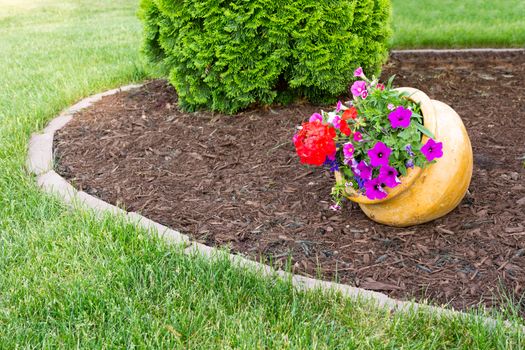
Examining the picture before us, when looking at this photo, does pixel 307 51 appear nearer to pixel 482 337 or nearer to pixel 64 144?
pixel 64 144

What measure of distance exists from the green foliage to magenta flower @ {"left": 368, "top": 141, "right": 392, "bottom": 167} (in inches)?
72.2

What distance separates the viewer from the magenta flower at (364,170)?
122 inches

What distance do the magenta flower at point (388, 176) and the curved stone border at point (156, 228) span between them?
1.89 feet

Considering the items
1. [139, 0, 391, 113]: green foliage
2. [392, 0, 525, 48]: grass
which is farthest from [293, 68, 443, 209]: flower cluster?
[392, 0, 525, 48]: grass

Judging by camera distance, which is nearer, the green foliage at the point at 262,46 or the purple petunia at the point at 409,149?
the purple petunia at the point at 409,149

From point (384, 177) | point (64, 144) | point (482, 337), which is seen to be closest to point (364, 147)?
point (384, 177)

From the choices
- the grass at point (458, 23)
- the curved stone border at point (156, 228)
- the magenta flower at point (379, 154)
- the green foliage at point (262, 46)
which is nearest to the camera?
the curved stone border at point (156, 228)

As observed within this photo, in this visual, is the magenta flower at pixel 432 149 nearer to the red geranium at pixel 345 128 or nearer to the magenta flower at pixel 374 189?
the magenta flower at pixel 374 189

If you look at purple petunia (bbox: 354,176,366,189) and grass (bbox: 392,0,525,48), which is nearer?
purple petunia (bbox: 354,176,366,189)

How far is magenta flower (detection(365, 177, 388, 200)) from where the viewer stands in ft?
10.2

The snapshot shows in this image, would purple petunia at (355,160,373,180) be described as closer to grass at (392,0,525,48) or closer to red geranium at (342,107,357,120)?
red geranium at (342,107,357,120)

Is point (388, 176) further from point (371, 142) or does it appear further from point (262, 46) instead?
point (262, 46)

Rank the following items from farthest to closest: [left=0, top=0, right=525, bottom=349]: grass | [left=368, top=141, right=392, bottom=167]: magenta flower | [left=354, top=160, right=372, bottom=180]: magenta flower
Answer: [left=354, top=160, right=372, bottom=180]: magenta flower
[left=368, top=141, right=392, bottom=167]: magenta flower
[left=0, top=0, right=525, bottom=349]: grass

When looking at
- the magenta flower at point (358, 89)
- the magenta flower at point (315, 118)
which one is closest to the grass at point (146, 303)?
the magenta flower at point (315, 118)
